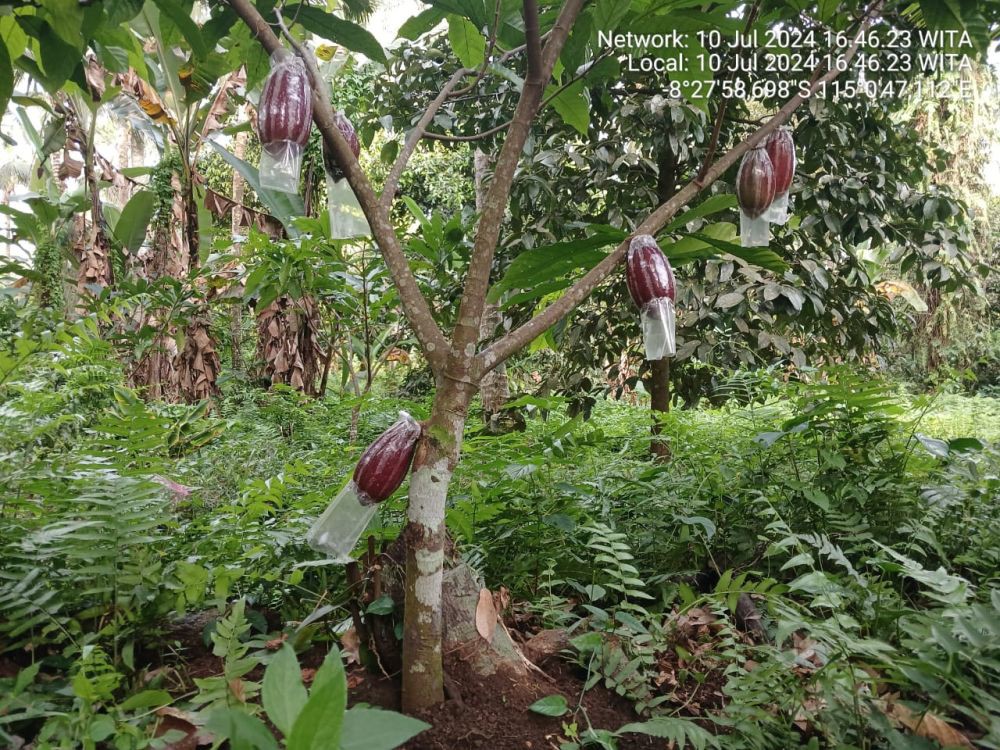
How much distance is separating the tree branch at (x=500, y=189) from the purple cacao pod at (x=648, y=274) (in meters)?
0.21

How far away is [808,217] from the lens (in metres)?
2.40

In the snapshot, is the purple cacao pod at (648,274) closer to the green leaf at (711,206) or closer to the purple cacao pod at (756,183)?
the green leaf at (711,206)

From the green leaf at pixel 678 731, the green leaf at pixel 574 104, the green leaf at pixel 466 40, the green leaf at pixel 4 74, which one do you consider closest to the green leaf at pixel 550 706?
the green leaf at pixel 678 731

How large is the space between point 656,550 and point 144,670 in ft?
3.57

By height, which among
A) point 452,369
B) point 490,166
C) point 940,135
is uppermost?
point 940,135

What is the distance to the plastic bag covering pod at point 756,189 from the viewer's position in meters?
1.10

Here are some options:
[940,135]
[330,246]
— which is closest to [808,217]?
[330,246]

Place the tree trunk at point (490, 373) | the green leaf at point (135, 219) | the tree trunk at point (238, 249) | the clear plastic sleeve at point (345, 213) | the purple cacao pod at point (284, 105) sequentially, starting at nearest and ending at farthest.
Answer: the purple cacao pod at point (284, 105), the clear plastic sleeve at point (345, 213), the tree trunk at point (490, 373), the green leaf at point (135, 219), the tree trunk at point (238, 249)

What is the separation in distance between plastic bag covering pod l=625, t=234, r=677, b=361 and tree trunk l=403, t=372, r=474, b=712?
28 cm

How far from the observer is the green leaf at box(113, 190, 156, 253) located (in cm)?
485

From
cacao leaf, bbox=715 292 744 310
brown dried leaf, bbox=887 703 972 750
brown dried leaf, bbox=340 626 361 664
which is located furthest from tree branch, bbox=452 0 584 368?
cacao leaf, bbox=715 292 744 310

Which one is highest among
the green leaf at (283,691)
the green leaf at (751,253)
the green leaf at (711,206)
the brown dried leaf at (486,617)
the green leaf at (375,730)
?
the green leaf at (711,206)

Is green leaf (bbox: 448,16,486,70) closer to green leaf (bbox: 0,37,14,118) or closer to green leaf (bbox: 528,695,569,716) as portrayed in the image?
green leaf (bbox: 0,37,14,118)

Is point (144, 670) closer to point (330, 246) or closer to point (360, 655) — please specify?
point (360, 655)
